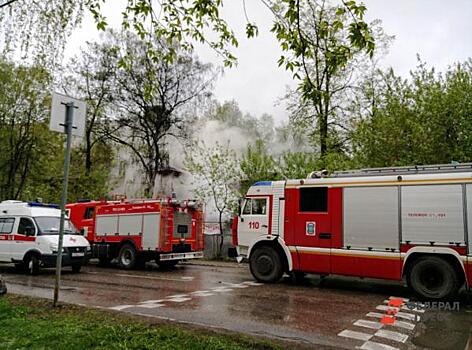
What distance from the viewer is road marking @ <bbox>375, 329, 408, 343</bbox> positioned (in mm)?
6211

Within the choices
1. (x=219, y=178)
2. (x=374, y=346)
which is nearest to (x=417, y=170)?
(x=374, y=346)

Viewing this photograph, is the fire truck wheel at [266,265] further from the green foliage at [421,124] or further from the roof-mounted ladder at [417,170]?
the green foliage at [421,124]

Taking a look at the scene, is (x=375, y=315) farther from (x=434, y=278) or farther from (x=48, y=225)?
(x=48, y=225)

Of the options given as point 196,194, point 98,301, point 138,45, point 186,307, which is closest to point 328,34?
point 186,307

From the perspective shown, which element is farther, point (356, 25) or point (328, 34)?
point (328, 34)

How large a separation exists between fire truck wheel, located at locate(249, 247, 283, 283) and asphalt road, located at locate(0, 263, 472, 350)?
33 centimetres

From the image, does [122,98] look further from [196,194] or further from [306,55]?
[306,55]

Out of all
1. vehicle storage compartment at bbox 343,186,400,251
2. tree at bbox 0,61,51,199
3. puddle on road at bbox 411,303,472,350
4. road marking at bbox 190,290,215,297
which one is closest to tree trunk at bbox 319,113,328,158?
vehicle storage compartment at bbox 343,186,400,251

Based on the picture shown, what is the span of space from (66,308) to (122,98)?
20.1 metres

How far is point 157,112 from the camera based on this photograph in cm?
2645

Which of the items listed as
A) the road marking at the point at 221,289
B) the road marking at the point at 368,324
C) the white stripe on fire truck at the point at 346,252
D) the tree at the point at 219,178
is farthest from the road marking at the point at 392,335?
the tree at the point at 219,178

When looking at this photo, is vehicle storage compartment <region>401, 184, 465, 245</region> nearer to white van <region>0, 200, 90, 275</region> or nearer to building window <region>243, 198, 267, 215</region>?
building window <region>243, 198, 267, 215</region>

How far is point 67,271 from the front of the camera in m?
15.4

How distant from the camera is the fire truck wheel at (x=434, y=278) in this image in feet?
30.7
